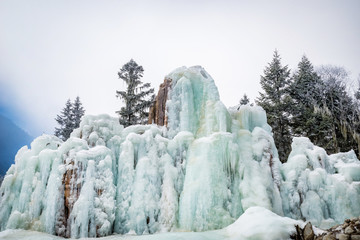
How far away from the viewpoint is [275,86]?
74.7 feet

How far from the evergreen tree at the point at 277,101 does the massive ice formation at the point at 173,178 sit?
8980mm

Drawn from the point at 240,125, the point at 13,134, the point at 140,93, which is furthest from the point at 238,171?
the point at 13,134

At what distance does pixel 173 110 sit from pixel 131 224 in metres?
5.26

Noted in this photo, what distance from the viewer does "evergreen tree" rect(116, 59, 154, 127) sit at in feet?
64.0

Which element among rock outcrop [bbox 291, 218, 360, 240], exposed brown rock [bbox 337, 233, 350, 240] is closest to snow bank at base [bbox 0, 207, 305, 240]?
rock outcrop [bbox 291, 218, 360, 240]

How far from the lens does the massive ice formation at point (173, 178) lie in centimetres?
771

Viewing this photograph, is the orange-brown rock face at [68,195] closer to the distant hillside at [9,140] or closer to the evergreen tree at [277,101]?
the evergreen tree at [277,101]

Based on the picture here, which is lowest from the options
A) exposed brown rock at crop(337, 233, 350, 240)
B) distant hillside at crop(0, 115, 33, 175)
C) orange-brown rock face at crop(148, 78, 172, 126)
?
exposed brown rock at crop(337, 233, 350, 240)

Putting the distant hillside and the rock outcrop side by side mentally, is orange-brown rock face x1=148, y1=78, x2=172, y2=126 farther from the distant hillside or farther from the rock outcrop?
the distant hillside

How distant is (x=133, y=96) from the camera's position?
794 inches

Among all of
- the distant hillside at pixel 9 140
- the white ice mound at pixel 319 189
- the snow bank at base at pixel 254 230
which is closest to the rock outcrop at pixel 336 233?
the snow bank at base at pixel 254 230

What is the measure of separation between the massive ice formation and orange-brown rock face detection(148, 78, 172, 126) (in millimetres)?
534

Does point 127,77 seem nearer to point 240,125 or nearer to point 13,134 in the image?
point 240,125

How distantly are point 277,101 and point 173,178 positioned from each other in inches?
640
